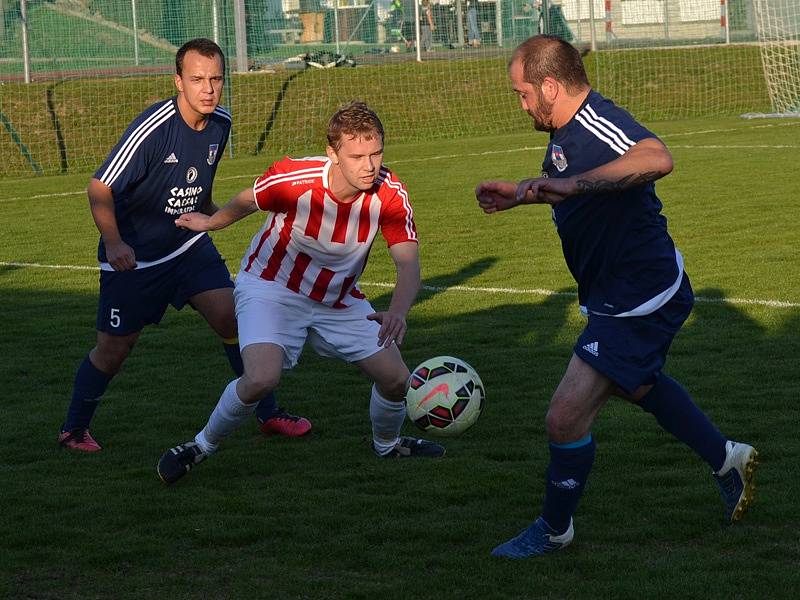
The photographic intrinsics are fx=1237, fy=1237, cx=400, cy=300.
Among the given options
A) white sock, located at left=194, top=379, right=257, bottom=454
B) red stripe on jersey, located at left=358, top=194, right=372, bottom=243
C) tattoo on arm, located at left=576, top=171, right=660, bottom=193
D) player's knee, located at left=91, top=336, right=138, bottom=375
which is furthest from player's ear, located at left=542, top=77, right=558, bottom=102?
player's knee, located at left=91, top=336, right=138, bottom=375

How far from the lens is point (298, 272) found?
5809mm

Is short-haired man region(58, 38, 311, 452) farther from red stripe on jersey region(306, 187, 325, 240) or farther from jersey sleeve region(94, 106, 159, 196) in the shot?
red stripe on jersey region(306, 187, 325, 240)

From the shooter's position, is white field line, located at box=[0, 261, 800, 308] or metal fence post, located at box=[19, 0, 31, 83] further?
metal fence post, located at box=[19, 0, 31, 83]

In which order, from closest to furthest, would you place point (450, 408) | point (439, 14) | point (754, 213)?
point (450, 408) → point (754, 213) → point (439, 14)

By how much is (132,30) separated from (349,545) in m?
20.1

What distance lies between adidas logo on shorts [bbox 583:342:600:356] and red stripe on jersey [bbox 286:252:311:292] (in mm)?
1684

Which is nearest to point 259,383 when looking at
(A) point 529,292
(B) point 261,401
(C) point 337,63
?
(B) point 261,401

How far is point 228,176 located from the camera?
765 inches

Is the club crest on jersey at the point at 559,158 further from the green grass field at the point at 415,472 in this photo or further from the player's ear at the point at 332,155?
the green grass field at the point at 415,472

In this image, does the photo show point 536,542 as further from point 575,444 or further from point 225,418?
point 225,418

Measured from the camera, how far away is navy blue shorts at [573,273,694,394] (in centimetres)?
457

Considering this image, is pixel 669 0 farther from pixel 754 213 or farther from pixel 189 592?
pixel 189 592

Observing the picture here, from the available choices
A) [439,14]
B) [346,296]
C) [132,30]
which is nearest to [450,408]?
[346,296]

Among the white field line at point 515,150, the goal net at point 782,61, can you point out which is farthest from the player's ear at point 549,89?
the goal net at point 782,61
